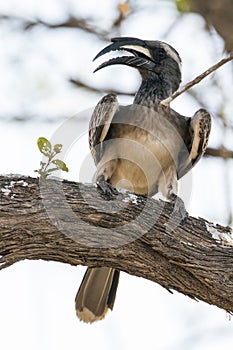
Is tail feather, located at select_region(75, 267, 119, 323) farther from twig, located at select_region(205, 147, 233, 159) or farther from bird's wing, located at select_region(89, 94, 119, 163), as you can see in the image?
twig, located at select_region(205, 147, 233, 159)

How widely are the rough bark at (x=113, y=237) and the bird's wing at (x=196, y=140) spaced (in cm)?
125

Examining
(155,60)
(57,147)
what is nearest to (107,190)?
(57,147)

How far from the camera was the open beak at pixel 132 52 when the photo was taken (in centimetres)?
495

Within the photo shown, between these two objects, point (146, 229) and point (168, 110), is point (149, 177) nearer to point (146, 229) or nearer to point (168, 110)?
point (168, 110)

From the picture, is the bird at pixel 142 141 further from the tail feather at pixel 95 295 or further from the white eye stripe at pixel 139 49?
the tail feather at pixel 95 295

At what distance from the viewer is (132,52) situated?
5266mm

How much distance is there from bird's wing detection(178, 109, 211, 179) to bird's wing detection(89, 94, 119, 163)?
21.0 inches

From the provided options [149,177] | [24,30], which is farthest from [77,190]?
[24,30]

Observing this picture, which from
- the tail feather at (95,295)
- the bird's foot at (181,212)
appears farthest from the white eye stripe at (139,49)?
the tail feather at (95,295)

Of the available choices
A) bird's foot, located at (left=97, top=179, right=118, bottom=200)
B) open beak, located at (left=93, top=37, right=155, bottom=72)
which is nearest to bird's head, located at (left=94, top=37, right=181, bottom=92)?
open beak, located at (left=93, top=37, right=155, bottom=72)

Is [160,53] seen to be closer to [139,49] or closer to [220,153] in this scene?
[139,49]

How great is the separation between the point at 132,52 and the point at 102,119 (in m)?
0.65

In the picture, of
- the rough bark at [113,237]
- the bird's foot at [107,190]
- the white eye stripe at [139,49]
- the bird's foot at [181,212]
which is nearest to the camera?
the rough bark at [113,237]

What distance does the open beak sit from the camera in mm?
4953
